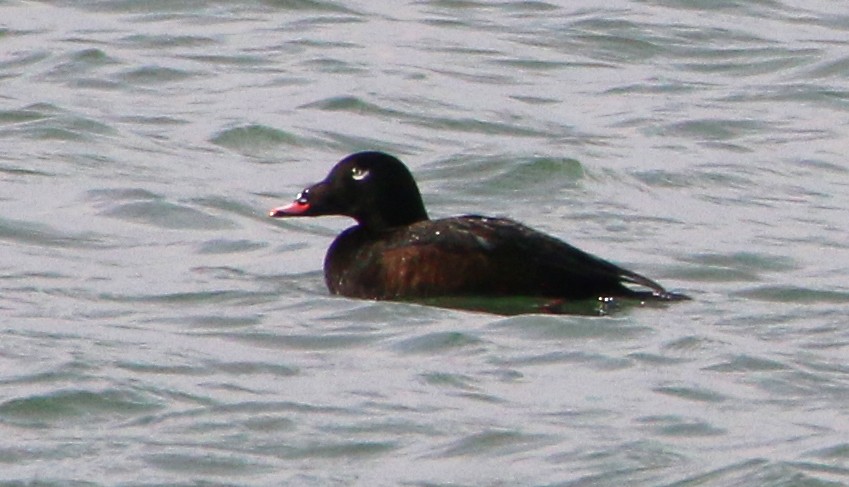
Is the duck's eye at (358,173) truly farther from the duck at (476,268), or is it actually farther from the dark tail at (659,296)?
the dark tail at (659,296)

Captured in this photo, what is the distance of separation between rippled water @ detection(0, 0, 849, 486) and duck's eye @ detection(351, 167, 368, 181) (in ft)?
1.55

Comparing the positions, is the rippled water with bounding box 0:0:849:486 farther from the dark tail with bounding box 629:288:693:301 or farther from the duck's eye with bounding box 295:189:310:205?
the duck's eye with bounding box 295:189:310:205

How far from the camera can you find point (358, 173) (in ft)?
35.3

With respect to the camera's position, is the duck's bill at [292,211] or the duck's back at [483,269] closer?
the duck's back at [483,269]

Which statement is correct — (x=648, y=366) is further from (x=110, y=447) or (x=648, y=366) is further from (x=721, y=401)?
(x=110, y=447)

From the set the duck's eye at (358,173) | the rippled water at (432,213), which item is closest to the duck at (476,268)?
the rippled water at (432,213)

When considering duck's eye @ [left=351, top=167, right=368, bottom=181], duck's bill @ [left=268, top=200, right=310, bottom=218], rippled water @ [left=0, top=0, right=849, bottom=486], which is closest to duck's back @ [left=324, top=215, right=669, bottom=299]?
rippled water @ [left=0, top=0, right=849, bottom=486]

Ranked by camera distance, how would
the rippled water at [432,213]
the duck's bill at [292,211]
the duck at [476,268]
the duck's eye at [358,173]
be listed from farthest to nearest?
the duck's bill at [292,211] → the duck's eye at [358,173] → the duck at [476,268] → the rippled water at [432,213]

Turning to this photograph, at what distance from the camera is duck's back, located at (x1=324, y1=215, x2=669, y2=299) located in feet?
33.7

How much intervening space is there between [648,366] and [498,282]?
128 cm

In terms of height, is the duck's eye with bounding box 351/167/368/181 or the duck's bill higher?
the duck's eye with bounding box 351/167/368/181

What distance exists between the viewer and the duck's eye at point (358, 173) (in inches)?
423

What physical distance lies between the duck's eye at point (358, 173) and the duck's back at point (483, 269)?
46cm

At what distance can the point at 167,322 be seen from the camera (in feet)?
31.8
